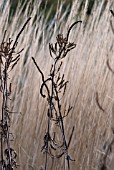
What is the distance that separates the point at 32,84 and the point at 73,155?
479 millimetres

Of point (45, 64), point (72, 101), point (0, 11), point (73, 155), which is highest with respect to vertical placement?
point (0, 11)

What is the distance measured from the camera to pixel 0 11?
2.56m

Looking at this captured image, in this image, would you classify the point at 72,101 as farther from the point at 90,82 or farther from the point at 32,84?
the point at 32,84

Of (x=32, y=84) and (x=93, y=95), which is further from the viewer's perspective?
(x=32, y=84)

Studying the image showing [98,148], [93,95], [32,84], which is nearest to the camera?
[98,148]

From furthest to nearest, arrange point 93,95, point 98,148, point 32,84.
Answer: point 32,84 → point 93,95 → point 98,148

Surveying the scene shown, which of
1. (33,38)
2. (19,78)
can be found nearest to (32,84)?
(19,78)

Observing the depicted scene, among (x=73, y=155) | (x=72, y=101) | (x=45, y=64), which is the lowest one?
(x=73, y=155)

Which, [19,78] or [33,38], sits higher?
[33,38]

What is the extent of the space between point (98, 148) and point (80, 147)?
11cm

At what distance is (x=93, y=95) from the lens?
2.16 metres

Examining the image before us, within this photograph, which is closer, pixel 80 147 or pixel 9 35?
pixel 80 147

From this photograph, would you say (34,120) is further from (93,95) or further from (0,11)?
(0,11)

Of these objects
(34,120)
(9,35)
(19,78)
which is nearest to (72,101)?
(34,120)
